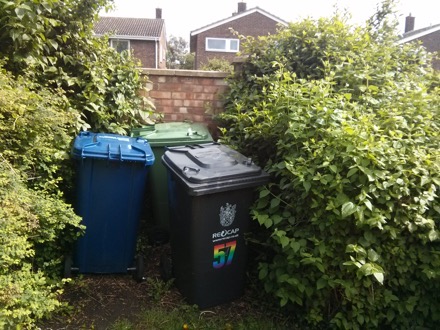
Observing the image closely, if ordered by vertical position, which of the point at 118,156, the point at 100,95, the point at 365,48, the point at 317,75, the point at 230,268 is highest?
the point at 365,48

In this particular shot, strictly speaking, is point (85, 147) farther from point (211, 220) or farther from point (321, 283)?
point (321, 283)

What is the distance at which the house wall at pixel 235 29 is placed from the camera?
28.9m

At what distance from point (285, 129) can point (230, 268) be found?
3.89ft

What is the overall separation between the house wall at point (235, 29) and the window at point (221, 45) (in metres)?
0.25

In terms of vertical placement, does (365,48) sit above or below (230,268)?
above

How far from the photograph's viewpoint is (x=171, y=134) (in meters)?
4.08

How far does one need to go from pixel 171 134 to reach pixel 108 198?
3.80 feet

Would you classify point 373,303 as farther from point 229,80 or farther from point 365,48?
point 229,80

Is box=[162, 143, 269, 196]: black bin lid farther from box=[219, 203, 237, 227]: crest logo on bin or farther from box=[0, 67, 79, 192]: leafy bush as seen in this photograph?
box=[0, 67, 79, 192]: leafy bush

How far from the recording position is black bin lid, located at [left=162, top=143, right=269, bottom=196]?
8.86 ft

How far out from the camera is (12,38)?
307 centimetres

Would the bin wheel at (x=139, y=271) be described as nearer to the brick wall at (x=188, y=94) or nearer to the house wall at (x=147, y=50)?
the brick wall at (x=188, y=94)

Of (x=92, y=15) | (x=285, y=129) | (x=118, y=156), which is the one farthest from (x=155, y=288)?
(x=92, y=15)

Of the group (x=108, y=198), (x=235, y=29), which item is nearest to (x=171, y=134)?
(x=108, y=198)
